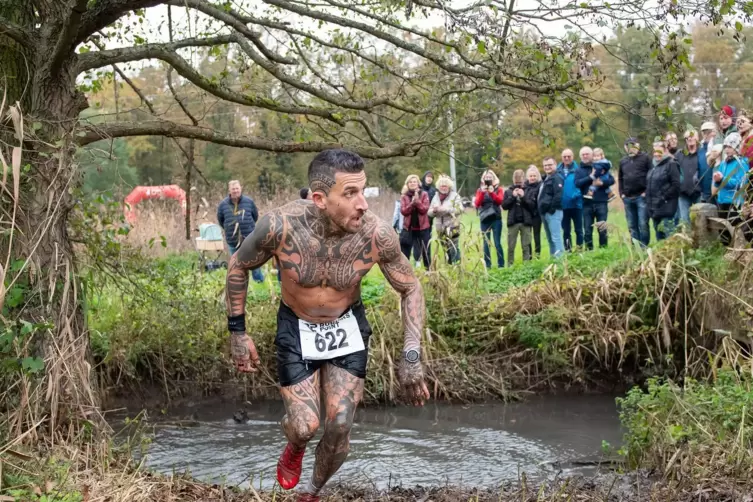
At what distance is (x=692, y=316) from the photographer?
9727mm

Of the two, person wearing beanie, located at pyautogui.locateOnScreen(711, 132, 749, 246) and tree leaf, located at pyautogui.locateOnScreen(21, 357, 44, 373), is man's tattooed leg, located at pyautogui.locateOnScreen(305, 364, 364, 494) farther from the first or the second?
person wearing beanie, located at pyautogui.locateOnScreen(711, 132, 749, 246)

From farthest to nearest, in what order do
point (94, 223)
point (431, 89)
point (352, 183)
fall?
point (431, 89) < point (94, 223) < point (352, 183)

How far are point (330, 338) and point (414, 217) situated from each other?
749cm

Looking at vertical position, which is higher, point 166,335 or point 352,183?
point 352,183

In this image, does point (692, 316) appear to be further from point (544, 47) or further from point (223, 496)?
point (223, 496)

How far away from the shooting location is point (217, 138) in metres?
6.54

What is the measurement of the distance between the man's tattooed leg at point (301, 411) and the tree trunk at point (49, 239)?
1542mm

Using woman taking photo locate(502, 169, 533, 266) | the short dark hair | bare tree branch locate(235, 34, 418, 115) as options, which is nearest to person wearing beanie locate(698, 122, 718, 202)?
woman taking photo locate(502, 169, 533, 266)

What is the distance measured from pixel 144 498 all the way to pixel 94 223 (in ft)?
8.91

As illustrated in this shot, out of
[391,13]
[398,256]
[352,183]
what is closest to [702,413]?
[398,256]

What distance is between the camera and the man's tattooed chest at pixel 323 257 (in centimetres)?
499

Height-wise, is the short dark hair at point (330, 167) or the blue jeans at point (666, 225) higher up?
the short dark hair at point (330, 167)

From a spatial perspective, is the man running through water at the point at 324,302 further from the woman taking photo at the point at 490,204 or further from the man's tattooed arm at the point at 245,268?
the woman taking photo at the point at 490,204

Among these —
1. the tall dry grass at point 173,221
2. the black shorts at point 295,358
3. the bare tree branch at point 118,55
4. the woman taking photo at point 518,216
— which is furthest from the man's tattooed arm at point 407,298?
the tall dry grass at point 173,221
